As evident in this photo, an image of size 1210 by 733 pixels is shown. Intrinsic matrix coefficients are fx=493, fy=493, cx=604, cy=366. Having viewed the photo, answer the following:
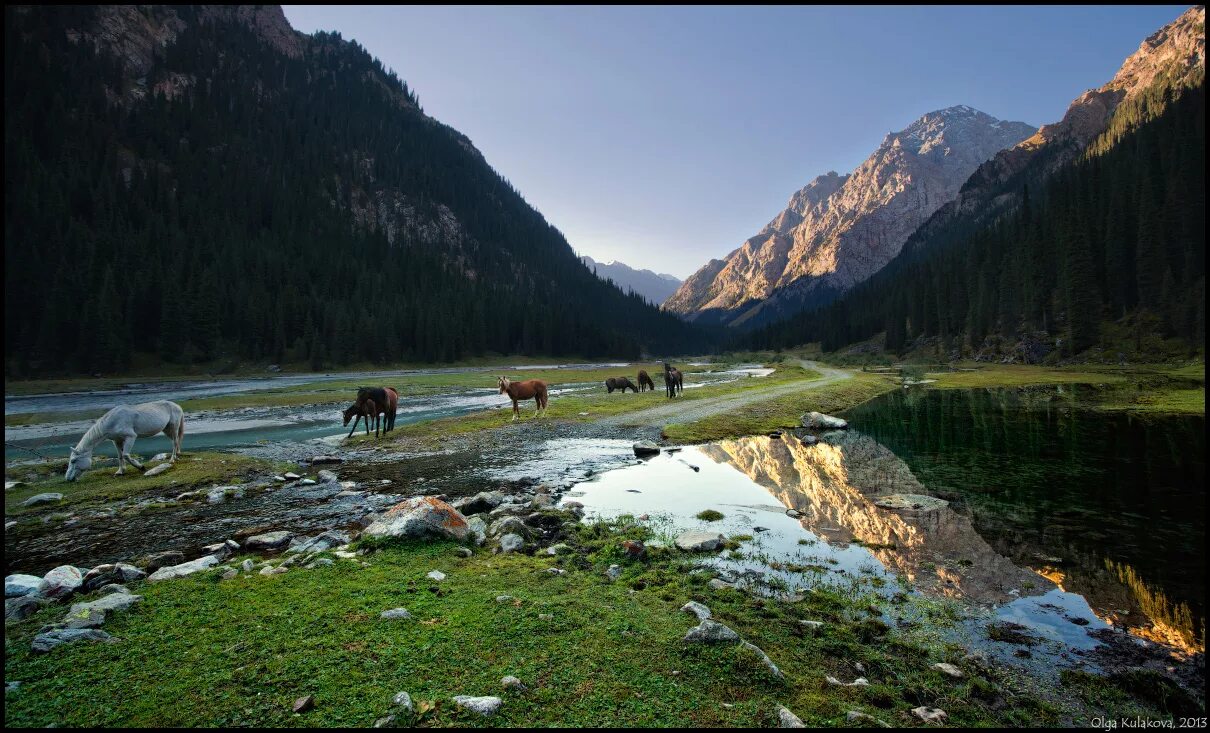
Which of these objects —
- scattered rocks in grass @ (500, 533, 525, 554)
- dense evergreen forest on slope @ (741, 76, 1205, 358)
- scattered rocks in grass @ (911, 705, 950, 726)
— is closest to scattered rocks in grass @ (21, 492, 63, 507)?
scattered rocks in grass @ (500, 533, 525, 554)

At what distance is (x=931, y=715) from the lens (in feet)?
22.2

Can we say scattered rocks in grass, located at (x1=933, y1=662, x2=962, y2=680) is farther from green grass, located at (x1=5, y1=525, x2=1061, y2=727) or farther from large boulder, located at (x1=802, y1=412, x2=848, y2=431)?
large boulder, located at (x1=802, y1=412, x2=848, y2=431)

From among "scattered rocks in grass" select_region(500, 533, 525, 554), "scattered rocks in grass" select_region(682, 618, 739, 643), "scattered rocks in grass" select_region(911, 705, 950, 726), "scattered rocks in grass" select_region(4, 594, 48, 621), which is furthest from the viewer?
"scattered rocks in grass" select_region(500, 533, 525, 554)

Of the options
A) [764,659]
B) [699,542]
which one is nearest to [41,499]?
[699,542]

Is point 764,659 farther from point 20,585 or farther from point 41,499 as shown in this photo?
point 41,499

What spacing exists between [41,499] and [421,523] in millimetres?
14840

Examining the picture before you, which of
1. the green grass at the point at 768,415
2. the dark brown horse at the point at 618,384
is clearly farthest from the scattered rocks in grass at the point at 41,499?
A: the dark brown horse at the point at 618,384

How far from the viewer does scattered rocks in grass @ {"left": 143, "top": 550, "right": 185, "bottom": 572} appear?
436 inches

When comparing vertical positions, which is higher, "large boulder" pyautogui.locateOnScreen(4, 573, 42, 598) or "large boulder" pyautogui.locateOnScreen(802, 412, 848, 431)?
"large boulder" pyautogui.locateOnScreen(4, 573, 42, 598)

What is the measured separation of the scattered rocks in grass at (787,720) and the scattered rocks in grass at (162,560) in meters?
13.0

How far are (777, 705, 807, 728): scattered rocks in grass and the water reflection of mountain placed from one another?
17.9 ft

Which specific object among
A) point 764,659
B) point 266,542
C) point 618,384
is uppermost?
point 618,384

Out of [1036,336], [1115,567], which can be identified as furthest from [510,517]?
[1036,336]

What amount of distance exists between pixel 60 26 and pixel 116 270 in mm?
188623
